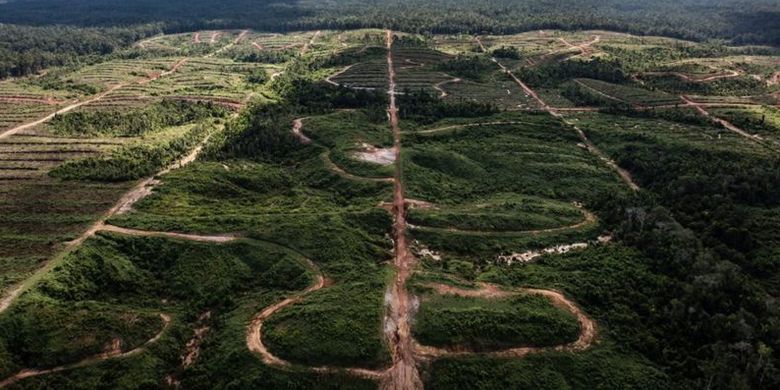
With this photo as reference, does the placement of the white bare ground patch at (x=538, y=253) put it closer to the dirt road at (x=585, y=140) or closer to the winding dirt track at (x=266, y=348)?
the dirt road at (x=585, y=140)

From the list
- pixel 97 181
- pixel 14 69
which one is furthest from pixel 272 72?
pixel 97 181

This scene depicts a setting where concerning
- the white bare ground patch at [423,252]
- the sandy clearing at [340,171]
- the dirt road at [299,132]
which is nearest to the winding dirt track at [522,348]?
the white bare ground patch at [423,252]

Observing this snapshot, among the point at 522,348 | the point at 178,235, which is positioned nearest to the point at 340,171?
the point at 178,235

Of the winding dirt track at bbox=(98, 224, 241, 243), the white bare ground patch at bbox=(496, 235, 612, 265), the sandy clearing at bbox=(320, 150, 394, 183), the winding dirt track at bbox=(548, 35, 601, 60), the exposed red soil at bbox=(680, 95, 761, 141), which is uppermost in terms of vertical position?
the winding dirt track at bbox=(548, 35, 601, 60)

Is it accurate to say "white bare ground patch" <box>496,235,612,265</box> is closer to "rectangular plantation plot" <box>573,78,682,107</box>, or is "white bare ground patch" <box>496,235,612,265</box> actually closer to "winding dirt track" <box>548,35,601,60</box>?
"rectangular plantation plot" <box>573,78,682,107</box>

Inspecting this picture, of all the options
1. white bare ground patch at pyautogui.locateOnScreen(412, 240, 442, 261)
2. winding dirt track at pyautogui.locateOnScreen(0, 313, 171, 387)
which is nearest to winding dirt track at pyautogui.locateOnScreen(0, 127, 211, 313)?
winding dirt track at pyautogui.locateOnScreen(0, 313, 171, 387)

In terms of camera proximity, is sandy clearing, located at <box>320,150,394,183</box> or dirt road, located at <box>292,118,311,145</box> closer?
sandy clearing, located at <box>320,150,394,183</box>

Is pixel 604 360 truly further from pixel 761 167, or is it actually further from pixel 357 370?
pixel 761 167
